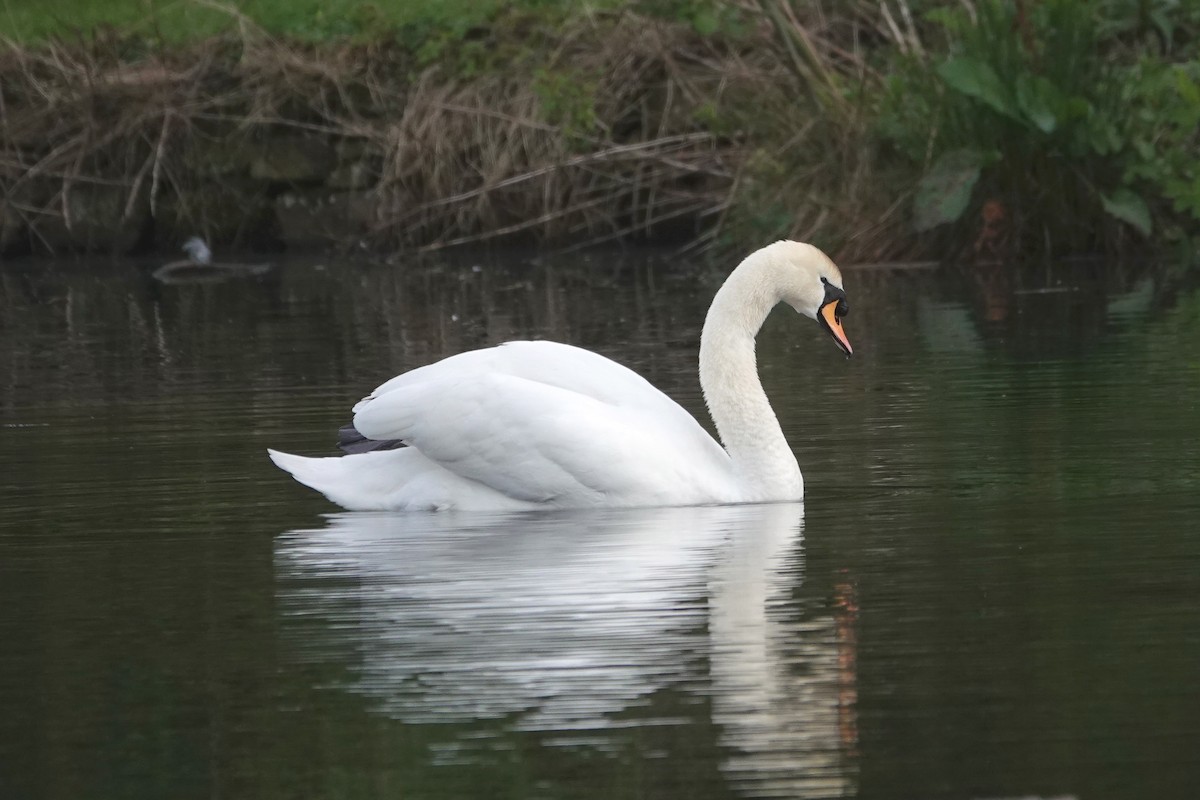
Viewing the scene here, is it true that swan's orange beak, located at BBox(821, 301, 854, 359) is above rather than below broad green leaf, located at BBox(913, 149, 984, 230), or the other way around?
below

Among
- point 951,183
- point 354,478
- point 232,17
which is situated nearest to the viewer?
point 354,478

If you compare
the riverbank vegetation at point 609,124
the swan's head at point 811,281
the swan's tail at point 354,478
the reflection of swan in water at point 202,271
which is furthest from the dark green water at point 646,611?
the reflection of swan in water at point 202,271

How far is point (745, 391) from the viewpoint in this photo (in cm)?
816

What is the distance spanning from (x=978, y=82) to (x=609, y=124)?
5706 mm

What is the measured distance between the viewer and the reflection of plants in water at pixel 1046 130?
54.5 feet

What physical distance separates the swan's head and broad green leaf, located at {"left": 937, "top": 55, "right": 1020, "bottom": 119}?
8456mm

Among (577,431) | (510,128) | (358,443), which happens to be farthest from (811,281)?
(510,128)

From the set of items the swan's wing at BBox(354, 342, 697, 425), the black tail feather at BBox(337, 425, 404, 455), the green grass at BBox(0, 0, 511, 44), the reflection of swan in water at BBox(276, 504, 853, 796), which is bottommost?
the reflection of swan in water at BBox(276, 504, 853, 796)

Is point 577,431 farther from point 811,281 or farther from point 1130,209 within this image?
point 1130,209

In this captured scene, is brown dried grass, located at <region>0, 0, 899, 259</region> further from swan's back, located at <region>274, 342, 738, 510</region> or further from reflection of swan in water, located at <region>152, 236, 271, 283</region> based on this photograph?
swan's back, located at <region>274, 342, 738, 510</region>

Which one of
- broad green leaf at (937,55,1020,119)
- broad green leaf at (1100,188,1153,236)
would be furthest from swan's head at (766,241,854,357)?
broad green leaf at (1100,188,1153,236)

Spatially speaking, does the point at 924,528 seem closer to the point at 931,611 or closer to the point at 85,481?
the point at 931,611

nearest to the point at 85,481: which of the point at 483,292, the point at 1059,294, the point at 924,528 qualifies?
the point at 924,528

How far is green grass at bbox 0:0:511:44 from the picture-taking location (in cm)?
2339
